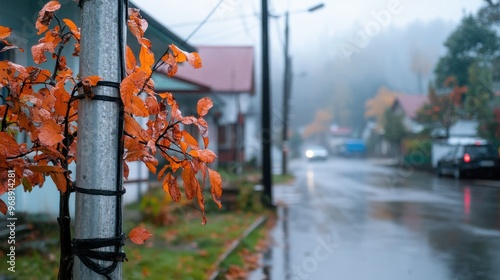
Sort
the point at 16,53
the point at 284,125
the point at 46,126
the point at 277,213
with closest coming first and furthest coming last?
the point at 46,126 < the point at 16,53 < the point at 277,213 < the point at 284,125

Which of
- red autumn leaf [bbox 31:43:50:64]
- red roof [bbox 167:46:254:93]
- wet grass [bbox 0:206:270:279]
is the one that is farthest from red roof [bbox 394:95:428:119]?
red autumn leaf [bbox 31:43:50:64]

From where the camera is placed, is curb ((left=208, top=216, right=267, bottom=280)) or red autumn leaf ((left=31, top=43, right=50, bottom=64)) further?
curb ((left=208, top=216, right=267, bottom=280))

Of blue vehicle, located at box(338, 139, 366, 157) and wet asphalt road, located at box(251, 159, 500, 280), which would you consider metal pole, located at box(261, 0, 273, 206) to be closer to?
wet asphalt road, located at box(251, 159, 500, 280)

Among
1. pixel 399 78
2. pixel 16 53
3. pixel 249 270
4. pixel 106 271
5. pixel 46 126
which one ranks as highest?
pixel 399 78

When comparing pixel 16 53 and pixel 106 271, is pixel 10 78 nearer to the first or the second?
pixel 106 271

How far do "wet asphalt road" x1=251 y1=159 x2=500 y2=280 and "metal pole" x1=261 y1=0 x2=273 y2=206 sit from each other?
0.87 m

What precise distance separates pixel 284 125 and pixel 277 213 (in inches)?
742

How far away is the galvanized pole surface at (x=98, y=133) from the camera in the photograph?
6.38 feet

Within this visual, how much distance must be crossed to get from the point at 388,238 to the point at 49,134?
8.65 m

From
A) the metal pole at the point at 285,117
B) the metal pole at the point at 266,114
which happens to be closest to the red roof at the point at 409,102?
the metal pole at the point at 285,117

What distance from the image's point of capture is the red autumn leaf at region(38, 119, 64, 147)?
191 centimetres

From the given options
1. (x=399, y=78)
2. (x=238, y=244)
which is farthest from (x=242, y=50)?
(x=399, y=78)

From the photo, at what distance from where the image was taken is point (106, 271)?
196 centimetres

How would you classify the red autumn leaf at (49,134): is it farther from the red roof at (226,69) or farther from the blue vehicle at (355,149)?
the blue vehicle at (355,149)
